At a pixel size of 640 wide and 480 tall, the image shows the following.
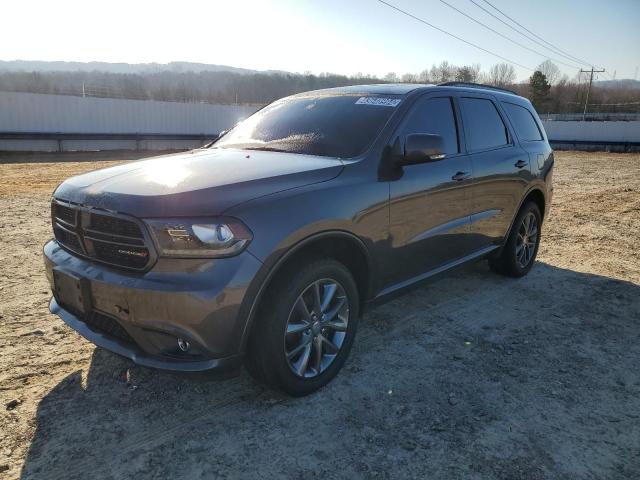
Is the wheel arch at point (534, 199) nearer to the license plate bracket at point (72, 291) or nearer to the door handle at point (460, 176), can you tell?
the door handle at point (460, 176)

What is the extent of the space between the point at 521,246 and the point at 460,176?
1.86m

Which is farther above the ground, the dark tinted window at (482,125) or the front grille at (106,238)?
the dark tinted window at (482,125)

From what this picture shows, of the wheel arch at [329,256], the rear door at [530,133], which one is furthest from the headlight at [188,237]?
the rear door at [530,133]

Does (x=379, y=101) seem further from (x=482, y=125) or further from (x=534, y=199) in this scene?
(x=534, y=199)

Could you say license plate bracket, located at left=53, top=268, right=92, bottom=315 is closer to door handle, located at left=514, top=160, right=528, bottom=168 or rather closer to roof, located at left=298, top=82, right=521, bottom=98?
roof, located at left=298, top=82, right=521, bottom=98

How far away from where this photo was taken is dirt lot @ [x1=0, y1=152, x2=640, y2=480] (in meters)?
2.53

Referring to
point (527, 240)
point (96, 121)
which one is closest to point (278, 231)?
point (527, 240)

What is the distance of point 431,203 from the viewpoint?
12.4ft

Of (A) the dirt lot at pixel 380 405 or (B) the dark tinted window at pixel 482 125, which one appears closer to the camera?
(A) the dirt lot at pixel 380 405

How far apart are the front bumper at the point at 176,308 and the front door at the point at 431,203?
1332mm

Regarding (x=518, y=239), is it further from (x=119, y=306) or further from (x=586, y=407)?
(x=119, y=306)

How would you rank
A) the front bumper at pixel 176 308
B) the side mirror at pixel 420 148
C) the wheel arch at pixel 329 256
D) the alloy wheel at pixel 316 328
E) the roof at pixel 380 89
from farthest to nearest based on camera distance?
the roof at pixel 380 89, the side mirror at pixel 420 148, the alloy wheel at pixel 316 328, the wheel arch at pixel 329 256, the front bumper at pixel 176 308

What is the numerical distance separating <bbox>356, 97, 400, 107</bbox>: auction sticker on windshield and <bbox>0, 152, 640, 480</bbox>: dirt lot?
183 centimetres

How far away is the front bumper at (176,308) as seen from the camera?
8.02 feet
